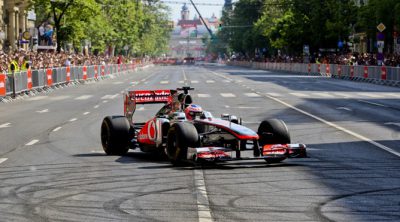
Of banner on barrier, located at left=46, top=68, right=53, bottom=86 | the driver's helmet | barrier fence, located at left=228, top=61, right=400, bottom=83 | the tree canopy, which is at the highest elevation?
the tree canopy

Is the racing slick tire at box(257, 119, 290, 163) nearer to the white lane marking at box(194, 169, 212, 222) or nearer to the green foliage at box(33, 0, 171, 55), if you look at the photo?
the white lane marking at box(194, 169, 212, 222)

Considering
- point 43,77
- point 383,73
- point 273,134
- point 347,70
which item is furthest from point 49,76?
point 273,134

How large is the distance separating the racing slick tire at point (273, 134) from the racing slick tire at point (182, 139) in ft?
4.04

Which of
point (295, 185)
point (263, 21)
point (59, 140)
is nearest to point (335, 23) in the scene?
point (263, 21)

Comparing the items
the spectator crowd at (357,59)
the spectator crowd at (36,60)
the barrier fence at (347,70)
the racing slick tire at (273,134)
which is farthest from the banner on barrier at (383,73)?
the racing slick tire at (273,134)

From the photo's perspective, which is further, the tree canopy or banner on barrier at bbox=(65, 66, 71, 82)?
the tree canopy

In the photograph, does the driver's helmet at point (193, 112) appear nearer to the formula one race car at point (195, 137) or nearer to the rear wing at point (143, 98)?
the formula one race car at point (195, 137)

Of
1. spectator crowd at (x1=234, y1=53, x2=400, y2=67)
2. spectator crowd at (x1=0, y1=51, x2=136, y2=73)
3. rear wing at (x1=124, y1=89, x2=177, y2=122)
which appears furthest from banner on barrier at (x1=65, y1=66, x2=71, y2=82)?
rear wing at (x1=124, y1=89, x2=177, y2=122)

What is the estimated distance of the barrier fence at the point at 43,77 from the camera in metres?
37.4

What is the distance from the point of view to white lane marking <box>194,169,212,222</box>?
30.9ft

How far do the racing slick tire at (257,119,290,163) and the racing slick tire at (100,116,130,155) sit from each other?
7.41 ft

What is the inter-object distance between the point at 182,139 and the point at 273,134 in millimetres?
1489

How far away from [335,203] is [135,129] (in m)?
7.09

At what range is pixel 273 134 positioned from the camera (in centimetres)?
1420
